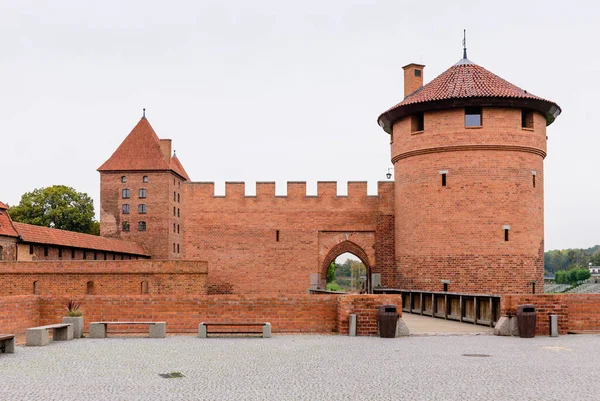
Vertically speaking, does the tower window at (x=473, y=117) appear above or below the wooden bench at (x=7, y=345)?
above

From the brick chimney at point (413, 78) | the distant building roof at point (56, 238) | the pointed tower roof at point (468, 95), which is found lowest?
the distant building roof at point (56, 238)

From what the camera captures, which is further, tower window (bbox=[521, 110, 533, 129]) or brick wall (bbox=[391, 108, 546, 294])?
tower window (bbox=[521, 110, 533, 129])

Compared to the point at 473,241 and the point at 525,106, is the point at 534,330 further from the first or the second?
the point at 525,106

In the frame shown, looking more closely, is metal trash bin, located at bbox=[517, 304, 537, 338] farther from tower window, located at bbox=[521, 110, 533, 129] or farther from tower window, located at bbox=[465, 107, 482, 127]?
tower window, located at bbox=[521, 110, 533, 129]

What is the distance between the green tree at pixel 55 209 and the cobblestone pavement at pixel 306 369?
5088 centimetres

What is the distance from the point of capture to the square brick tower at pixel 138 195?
2480 inches

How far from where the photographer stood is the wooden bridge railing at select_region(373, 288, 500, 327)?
631 inches

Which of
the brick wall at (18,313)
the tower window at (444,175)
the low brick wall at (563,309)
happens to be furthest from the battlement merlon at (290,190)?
the brick wall at (18,313)

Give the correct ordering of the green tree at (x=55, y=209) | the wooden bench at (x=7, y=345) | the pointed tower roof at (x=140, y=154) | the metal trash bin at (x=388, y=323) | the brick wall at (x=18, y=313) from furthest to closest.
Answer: the pointed tower roof at (x=140, y=154) < the green tree at (x=55, y=209) < the brick wall at (x=18, y=313) < the metal trash bin at (x=388, y=323) < the wooden bench at (x=7, y=345)

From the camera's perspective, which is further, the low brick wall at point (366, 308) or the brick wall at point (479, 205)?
the brick wall at point (479, 205)

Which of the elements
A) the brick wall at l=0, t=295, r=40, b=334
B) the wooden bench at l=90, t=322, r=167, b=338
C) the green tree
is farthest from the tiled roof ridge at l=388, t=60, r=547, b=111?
the green tree

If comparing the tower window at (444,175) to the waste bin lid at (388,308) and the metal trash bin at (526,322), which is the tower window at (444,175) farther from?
the waste bin lid at (388,308)

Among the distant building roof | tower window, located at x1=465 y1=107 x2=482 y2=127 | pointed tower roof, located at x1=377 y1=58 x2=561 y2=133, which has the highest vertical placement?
pointed tower roof, located at x1=377 y1=58 x2=561 y2=133

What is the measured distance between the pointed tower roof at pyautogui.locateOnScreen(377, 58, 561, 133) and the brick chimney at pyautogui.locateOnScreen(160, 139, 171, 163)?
1616 inches
